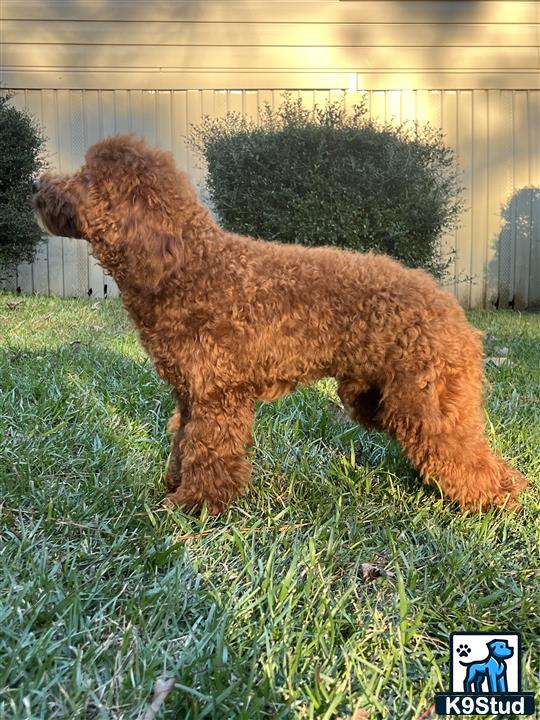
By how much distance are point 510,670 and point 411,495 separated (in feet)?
3.48

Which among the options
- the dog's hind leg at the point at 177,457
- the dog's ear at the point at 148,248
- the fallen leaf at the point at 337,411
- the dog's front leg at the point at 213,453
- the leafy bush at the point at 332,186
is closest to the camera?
the dog's ear at the point at 148,248

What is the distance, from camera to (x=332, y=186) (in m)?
6.93

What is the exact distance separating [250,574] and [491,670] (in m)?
0.77

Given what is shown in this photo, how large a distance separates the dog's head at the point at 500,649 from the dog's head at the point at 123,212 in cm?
170

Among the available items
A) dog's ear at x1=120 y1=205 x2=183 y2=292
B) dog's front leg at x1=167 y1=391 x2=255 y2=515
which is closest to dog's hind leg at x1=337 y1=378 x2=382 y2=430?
dog's front leg at x1=167 y1=391 x2=255 y2=515

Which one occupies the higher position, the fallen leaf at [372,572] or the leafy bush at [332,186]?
the leafy bush at [332,186]

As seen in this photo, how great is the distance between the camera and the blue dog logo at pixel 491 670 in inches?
58.8

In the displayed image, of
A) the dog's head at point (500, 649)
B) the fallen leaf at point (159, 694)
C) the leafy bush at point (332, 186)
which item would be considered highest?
the leafy bush at point (332, 186)

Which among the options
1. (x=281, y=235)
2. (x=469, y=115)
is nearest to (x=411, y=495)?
(x=281, y=235)

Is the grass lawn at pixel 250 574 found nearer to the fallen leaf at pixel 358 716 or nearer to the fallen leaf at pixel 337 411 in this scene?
the fallen leaf at pixel 358 716

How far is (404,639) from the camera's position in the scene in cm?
163

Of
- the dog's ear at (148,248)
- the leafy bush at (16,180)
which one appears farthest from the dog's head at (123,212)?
the leafy bush at (16,180)

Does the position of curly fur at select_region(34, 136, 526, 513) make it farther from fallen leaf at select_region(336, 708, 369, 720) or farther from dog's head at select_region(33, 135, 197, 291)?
fallen leaf at select_region(336, 708, 369, 720)

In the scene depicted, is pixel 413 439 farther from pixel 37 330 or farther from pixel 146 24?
pixel 146 24
